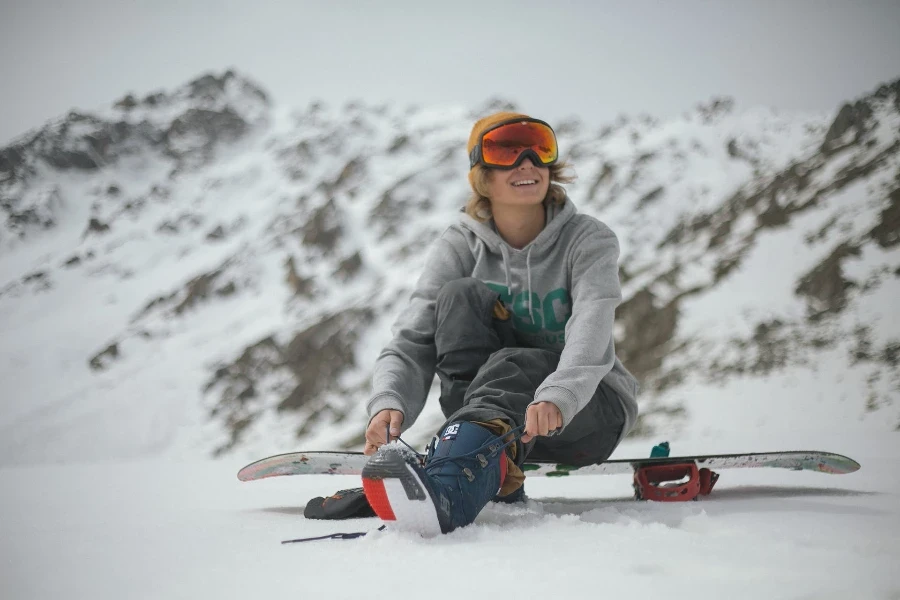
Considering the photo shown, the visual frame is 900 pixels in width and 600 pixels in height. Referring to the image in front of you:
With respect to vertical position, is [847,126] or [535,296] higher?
[847,126]

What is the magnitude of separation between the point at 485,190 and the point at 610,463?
138 cm

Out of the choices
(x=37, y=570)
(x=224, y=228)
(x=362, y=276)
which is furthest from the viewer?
(x=224, y=228)

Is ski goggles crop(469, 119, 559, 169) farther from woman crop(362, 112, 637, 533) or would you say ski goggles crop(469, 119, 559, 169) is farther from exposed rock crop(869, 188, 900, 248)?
exposed rock crop(869, 188, 900, 248)

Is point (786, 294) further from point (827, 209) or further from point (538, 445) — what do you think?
point (538, 445)

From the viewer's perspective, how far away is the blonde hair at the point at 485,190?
2838 mm

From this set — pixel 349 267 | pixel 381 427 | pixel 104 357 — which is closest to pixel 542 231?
pixel 381 427

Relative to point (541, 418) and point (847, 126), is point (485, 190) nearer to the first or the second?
point (541, 418)

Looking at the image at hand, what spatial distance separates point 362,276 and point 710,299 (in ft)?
96.1

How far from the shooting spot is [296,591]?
1312 mm

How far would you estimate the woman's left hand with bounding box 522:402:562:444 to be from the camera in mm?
1939

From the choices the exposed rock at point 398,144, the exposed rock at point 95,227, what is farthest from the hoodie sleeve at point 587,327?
the exposed rock at point 398,144

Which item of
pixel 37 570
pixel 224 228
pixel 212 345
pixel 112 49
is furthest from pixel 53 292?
pixel 37 570

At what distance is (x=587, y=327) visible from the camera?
2.27 metres

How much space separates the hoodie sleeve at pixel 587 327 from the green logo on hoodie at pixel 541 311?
0.09 metres
